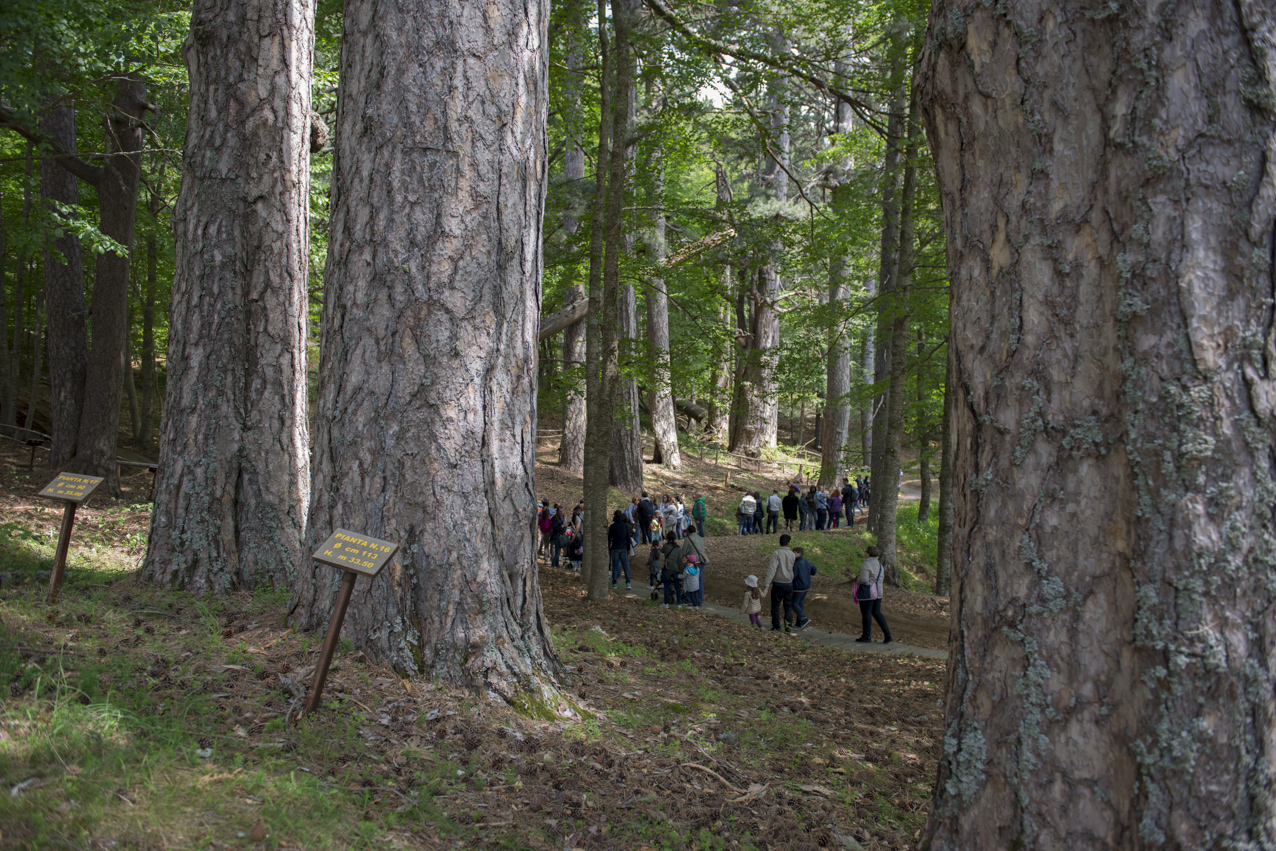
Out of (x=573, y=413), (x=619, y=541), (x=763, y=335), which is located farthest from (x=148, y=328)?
(x=763, y=335)

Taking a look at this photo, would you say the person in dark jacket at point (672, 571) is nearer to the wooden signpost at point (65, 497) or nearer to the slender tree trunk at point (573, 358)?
the slender tree trunk at point (573, 358)

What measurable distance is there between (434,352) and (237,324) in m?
2.59

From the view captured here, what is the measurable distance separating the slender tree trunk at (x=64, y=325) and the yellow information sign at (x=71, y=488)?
951 centimetres

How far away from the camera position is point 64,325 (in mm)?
12680

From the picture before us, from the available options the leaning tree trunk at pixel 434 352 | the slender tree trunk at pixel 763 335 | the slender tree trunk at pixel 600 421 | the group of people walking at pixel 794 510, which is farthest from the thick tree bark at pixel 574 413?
the leaning tree trunk at pixel 434 352

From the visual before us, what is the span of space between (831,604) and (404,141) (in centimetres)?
1086

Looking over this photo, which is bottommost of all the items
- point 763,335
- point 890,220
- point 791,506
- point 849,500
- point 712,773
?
point 712,773

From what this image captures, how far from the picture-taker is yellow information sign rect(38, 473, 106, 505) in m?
4.63

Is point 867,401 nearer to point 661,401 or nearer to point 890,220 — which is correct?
point 890,220

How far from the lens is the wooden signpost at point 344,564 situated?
10.7ft

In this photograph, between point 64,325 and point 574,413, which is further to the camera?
point 574,413

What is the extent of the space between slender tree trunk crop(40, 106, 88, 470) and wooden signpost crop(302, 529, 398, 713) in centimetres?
1186

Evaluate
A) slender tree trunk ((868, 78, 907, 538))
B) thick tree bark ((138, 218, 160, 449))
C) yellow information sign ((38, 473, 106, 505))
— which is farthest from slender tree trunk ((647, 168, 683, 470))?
yellow information sign ((38, 473, 106, 505))

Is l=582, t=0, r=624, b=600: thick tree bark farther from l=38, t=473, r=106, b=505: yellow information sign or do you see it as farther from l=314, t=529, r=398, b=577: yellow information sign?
l=314, t=529, r=398, b=577: yellow information sign
